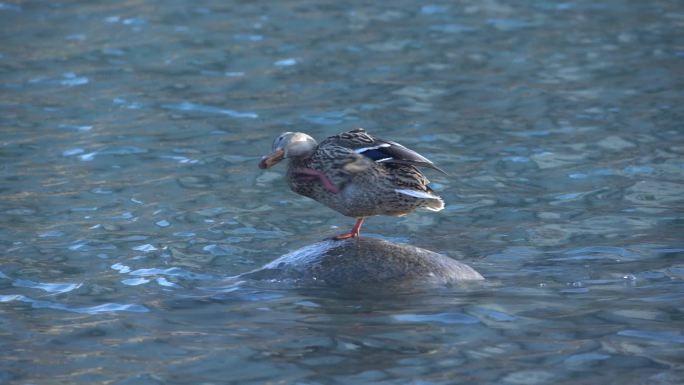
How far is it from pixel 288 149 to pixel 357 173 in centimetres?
51

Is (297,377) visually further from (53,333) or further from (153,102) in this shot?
(153,102)

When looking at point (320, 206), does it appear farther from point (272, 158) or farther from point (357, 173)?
point (357, 173)

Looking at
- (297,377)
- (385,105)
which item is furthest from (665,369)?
(385,105)

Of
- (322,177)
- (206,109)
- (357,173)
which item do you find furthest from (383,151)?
(206,109)

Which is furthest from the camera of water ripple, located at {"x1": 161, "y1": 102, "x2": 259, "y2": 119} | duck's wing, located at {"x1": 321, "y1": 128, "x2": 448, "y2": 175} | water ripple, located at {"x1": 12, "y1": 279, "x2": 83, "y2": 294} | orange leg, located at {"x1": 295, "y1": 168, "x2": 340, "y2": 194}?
water ripple, located at {"x1": 161, "y1": 102, "x2": 259, "y2": 119}

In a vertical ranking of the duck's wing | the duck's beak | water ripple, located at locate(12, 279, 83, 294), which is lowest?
water ripple, located at locate(12, 279, 83, 294)

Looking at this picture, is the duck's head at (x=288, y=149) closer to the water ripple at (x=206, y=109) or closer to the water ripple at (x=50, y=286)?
the water ripple at (x=50, y=286)

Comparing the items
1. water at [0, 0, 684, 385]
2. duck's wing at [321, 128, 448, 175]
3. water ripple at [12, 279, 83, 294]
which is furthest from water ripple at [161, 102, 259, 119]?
duck's wing at [321, 128, 448, 175]

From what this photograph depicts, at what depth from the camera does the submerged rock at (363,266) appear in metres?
7.61

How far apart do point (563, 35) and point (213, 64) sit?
14.7ft

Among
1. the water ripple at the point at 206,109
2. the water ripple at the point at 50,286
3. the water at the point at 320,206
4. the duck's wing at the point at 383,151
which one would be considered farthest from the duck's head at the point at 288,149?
the water ripple at the point at 206,109

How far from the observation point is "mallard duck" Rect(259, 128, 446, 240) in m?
7.47

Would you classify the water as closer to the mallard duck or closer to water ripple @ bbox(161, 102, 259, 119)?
water ripple @ bbox(161, 102, 259, 119)

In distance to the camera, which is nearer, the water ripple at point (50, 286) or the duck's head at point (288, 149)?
the duck's head at point (288, 149)
